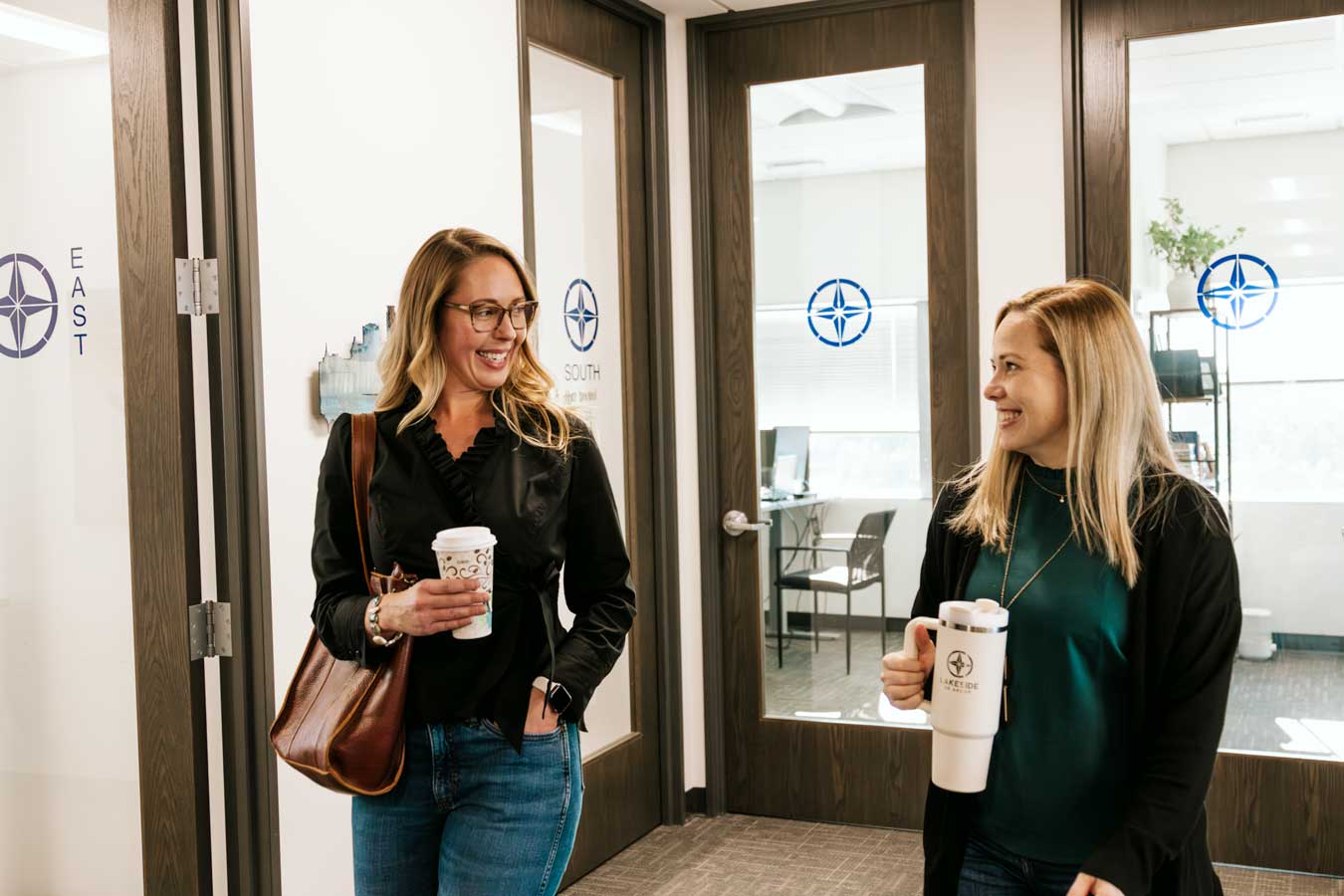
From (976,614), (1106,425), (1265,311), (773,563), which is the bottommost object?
(773,563)

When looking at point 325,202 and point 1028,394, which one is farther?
point 325,202

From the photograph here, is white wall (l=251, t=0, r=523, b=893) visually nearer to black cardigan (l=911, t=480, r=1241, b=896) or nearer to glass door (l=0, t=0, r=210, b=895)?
glass door (l=0, t=0, r=210, b=895)

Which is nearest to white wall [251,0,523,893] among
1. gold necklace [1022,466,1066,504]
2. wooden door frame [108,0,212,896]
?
wooden door frame [108,0,212,896]

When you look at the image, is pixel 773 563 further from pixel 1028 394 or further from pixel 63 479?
pixel 1028 394

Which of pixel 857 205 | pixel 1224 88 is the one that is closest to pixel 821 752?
pixel 857 205

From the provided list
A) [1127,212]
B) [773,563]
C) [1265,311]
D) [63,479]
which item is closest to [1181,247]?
[1127,212]

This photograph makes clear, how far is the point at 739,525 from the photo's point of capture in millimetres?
4113

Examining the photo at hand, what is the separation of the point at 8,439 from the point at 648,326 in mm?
2164

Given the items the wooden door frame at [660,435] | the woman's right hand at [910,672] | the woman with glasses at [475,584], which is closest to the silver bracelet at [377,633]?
the woman with glasses at [475,584]

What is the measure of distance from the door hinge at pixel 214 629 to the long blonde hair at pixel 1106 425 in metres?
1.46

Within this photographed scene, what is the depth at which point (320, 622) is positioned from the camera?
1694mm

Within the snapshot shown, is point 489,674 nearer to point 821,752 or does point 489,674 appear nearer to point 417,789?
point 417,789

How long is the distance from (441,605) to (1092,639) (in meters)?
0.80

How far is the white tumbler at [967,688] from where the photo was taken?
146 cm
